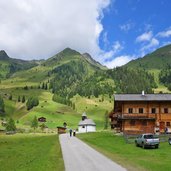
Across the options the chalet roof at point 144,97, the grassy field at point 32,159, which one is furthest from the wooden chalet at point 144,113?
the grassy field at point 32,159

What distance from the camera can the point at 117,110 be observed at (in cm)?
9981

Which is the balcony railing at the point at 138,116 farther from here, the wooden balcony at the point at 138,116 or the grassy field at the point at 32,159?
the grassy field at the point at 32,159

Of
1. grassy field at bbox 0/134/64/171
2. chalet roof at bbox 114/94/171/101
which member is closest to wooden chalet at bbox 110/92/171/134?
chalet roof at bbox 114/94/171/101

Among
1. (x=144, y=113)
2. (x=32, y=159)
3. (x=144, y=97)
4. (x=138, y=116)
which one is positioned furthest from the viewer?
(x=144, y=97)

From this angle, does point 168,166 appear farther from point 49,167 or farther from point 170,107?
point 170,107

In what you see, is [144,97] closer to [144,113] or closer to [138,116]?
[144,113]

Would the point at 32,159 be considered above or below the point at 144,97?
below

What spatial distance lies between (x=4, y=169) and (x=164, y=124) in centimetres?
6852

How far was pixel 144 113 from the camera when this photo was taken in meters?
91.4

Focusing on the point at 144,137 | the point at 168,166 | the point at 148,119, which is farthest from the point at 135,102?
the point at 168,166

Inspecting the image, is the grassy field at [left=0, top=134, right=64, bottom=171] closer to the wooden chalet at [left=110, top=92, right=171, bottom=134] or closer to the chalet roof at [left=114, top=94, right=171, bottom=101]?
the wooden chalet at [left=110, top=92, right=171, bottom=134]

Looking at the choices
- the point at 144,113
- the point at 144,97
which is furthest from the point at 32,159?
the point at 144,97

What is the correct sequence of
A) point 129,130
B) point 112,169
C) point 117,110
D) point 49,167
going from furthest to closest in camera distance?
1. point 117,110
2. point 129,130
3. point 49,167
4. point 112,169

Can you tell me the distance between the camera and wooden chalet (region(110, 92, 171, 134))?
90000mm
